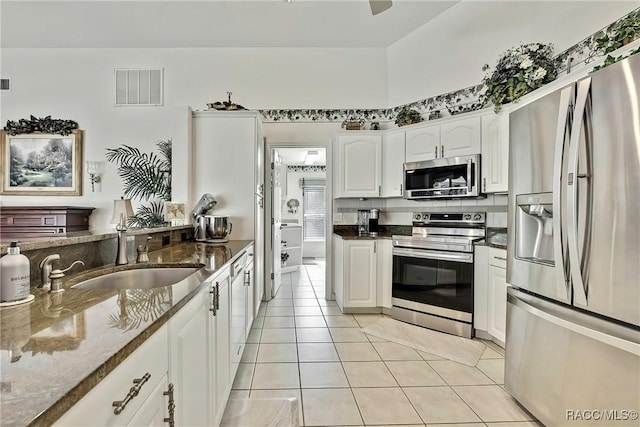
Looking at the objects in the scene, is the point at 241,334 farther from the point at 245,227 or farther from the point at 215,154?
the point at 215,154

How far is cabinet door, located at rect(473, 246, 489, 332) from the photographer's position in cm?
278

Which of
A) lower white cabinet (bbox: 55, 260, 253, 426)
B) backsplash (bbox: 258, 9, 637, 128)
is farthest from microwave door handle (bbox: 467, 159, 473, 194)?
lower white cabinet (bbox: 55, 260, 253, 426)

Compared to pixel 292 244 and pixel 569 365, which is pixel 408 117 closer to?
pixel 569 365

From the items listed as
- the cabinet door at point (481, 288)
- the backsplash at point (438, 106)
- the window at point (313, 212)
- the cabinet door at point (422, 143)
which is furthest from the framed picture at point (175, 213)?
the window at point (313, 212)

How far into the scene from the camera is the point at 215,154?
3189 millimetres

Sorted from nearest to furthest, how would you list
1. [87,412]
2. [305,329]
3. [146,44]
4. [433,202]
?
[87,412] → [305,329] → [433,202] → [146,44]

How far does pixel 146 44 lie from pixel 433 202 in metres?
4.16

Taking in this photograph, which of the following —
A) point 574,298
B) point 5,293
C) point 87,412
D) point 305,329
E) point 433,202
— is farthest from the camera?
point 433,202

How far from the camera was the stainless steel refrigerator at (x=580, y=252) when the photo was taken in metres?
1.23

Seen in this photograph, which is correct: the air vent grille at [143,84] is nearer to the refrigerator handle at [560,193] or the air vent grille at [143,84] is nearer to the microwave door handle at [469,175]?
the microwave door handle at [469,175]

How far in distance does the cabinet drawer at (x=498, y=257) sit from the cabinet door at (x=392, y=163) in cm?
122

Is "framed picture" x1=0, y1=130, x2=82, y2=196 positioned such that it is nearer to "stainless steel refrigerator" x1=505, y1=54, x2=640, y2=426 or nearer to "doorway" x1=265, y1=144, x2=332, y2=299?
"doorway" x1=265, y1=144, x2=332, y2=299

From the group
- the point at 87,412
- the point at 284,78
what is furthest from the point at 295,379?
the point at 284,78

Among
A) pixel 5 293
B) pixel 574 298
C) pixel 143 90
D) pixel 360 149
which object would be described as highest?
pixel 143 90
